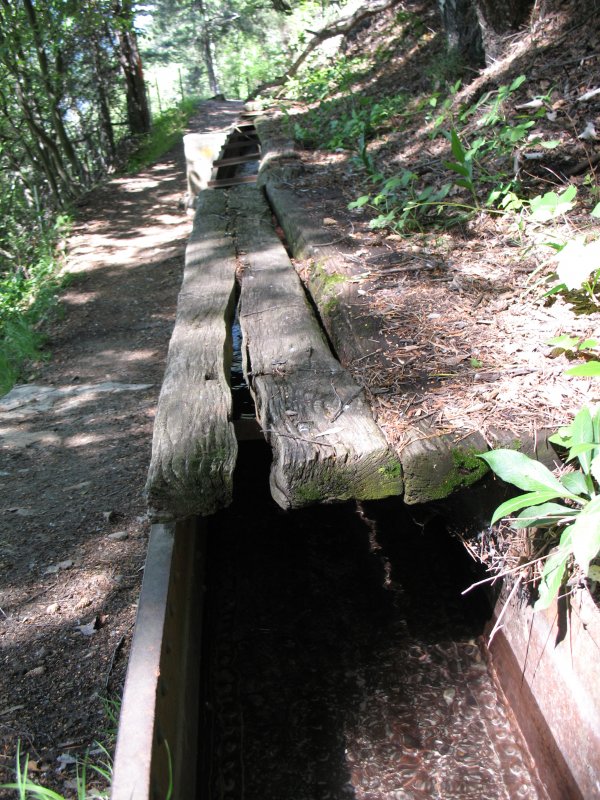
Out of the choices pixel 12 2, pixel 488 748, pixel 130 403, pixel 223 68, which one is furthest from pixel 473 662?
pixel 223 68

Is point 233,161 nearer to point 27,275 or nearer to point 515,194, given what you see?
point 27,275

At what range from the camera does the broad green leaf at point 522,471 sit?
1.56 meters

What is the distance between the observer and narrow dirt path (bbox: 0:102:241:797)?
211 centimetres

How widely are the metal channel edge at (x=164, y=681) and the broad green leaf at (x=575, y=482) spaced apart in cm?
119

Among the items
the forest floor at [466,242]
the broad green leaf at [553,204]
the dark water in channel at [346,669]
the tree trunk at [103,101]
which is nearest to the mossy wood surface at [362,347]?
the forest floor at [466,242]

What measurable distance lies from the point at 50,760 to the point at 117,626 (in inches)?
20.8

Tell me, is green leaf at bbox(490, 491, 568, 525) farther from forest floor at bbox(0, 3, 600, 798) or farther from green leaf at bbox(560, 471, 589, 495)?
forest floor at bbox(0, 3, 600, 798)

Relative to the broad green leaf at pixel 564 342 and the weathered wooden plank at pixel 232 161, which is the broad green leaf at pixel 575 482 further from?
the weathered wooden plank at pixel 232 161

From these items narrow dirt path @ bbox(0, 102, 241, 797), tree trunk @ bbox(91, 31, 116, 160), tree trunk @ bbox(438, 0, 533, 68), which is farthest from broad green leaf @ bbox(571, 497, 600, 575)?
tree trunk @ bbox(91, 31, 116, 160)

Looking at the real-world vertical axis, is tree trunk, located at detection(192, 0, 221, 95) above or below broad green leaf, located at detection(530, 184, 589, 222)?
above

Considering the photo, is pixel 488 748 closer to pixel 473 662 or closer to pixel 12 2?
pixel 473 662

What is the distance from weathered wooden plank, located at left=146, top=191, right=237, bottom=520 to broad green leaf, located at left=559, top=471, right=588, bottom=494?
0.86 meters

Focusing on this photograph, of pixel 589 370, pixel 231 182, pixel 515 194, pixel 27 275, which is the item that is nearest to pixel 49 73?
pixel 27 275

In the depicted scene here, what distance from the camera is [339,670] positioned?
2379 mm
